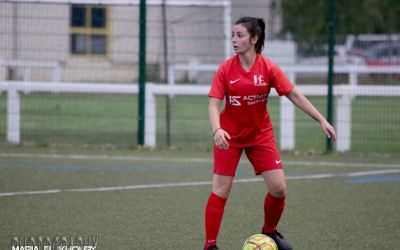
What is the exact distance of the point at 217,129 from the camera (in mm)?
6641

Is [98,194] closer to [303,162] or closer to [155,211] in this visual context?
[155,211]

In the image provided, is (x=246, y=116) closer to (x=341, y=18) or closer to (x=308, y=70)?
(x=308, y=70)

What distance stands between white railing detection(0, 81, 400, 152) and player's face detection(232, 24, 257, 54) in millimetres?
7295

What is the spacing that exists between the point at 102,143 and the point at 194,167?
2.96 m

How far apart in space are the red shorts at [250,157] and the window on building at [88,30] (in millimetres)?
8266

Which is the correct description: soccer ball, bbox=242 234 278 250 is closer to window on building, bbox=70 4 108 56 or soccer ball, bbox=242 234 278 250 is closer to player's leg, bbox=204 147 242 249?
player's leg, bbox=204 147 242 249

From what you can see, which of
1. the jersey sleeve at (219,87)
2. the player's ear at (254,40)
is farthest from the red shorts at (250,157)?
the player's ear at (254,40)

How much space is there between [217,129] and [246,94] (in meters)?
0.48

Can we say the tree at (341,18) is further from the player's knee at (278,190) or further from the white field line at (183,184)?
the player's knee at (278,190)

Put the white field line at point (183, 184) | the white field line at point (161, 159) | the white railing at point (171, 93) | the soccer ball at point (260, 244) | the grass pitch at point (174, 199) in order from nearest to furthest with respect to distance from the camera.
A: the soccer ball at point (260, 244)
the grass pitch at point (174, 199)
the white field line at point (183, 184)
the white field line at point (161, 159)
the white railing at point (171, 93)

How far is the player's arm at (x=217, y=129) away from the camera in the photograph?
6.53m

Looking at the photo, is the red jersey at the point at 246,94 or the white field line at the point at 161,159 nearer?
the red jersey at the point at 246,94

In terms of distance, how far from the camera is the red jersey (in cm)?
695

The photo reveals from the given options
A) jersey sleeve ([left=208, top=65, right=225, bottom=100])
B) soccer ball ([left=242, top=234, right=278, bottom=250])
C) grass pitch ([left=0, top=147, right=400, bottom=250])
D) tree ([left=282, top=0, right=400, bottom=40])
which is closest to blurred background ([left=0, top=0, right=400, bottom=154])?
grass pitch ([left=0, top=147, right=400, bottom=250])
